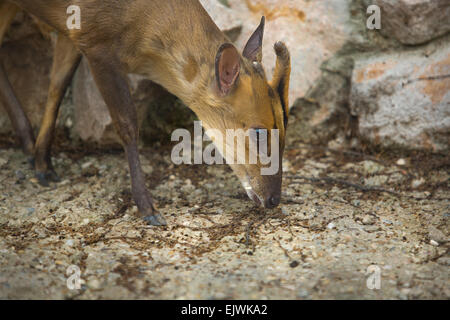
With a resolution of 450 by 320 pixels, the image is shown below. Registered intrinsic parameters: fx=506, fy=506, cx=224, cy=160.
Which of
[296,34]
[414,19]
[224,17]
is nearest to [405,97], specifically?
[414,19]

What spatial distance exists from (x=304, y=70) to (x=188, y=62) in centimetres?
165

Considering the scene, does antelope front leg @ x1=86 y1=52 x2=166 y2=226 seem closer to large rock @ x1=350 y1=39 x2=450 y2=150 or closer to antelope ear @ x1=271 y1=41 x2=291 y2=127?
antelope ear @ x1=271 y1=41 x2=291 y2=127

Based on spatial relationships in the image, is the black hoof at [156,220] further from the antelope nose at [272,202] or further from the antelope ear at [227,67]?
the antelope ear at [227,67]

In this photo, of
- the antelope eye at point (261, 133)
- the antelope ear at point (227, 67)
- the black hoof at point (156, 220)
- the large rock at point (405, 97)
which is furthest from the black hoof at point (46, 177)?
the large rock at point (405, 97)

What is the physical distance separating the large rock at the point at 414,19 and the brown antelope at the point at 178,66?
1.47 m

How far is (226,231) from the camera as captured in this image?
12.6 ft

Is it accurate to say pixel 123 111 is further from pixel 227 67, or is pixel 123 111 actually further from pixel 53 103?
pixel 53 103

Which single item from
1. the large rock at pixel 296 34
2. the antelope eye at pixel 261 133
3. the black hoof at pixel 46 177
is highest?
the large rock at pixel 296 34

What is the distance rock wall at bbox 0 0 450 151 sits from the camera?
15.5 ft

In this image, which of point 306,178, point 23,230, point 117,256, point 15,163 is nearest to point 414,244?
point 306,178

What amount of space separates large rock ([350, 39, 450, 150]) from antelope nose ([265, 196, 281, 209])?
1651 mm

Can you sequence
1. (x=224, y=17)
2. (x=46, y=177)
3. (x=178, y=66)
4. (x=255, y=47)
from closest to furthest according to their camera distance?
(x=178, y=66) → (x=255, y=47) → (x=46, y=177) → (x=224, y=17)

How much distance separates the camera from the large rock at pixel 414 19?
4.59 m

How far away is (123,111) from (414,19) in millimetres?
2813
